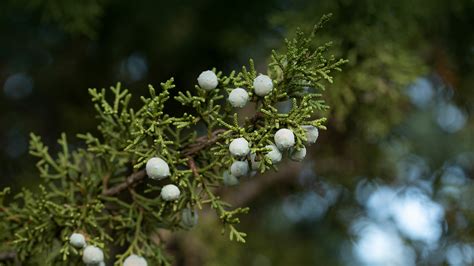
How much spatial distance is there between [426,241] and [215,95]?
4.05 ft

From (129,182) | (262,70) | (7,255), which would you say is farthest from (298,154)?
(262,70)

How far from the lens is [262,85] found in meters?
0.95

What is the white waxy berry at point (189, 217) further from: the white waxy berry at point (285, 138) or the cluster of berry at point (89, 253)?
the white waxy berry at point (285, 138)

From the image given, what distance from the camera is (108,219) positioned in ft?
3.72

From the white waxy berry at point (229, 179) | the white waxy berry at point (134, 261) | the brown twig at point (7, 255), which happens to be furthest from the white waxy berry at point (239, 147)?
the brown twig at point (7, 255)

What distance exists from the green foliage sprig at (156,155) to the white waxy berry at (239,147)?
0.03m

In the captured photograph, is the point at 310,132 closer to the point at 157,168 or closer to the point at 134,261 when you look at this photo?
the point at 157,168

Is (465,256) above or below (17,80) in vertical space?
below

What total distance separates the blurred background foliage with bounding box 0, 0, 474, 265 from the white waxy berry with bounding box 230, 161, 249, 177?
614 mm

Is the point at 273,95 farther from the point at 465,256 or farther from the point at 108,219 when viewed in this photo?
the point at 465,256

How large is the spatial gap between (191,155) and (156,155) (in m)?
0.08

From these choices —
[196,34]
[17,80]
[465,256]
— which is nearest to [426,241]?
[465,256]

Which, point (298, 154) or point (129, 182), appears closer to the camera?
point (298, 154)

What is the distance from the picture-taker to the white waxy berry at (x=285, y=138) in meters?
0.91
